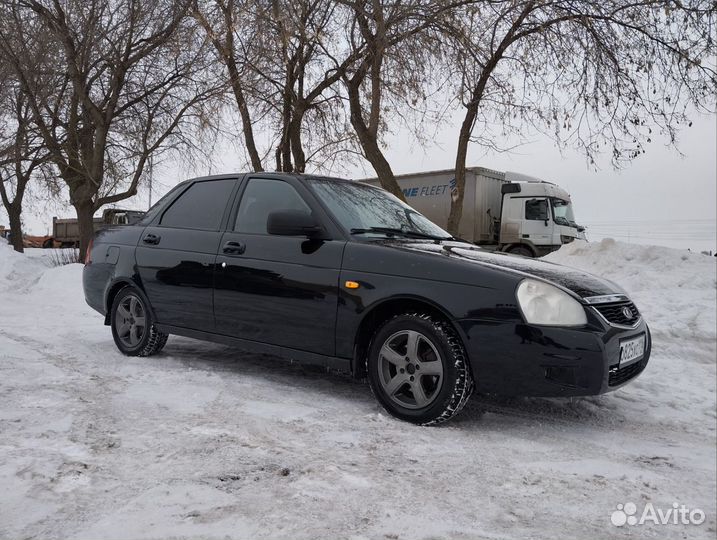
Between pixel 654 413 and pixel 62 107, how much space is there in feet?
63.9

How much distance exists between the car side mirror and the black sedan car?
1 cm

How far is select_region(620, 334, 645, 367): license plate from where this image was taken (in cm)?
339

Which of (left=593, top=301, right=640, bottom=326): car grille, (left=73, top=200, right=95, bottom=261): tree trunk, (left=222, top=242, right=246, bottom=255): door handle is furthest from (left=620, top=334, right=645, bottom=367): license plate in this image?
(left=73, top=200, right=95, bottom=261): tree trunk

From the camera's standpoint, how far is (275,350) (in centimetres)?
407

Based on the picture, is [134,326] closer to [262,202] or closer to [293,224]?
[262,202]

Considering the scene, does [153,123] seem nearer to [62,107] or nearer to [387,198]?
[62,107]

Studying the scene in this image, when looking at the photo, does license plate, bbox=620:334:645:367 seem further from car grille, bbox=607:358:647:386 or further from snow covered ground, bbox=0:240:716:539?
snow covered ground, bbox=0:240:716:539

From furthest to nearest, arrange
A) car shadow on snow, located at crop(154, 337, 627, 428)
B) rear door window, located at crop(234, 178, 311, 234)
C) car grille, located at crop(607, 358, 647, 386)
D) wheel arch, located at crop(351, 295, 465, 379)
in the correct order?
1. rear door window, located at crop(234, 178, 311, 234)
2. car shadow on snow, located at crop(154, 337, 627, 428)
3. wheel arch, located at crop(351, 295, 465, 379)
4. car grille, located at crop(607, 358, 647, 386)

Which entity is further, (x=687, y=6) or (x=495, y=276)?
(x=687, y=6)

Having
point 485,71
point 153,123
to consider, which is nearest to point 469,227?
point 485,71

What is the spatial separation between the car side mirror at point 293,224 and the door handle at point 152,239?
155 cm

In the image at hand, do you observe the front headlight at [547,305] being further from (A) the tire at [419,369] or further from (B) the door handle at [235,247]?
(B) the door handle at [235,247]

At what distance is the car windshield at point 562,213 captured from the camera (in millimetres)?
17000

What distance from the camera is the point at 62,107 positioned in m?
18.6
